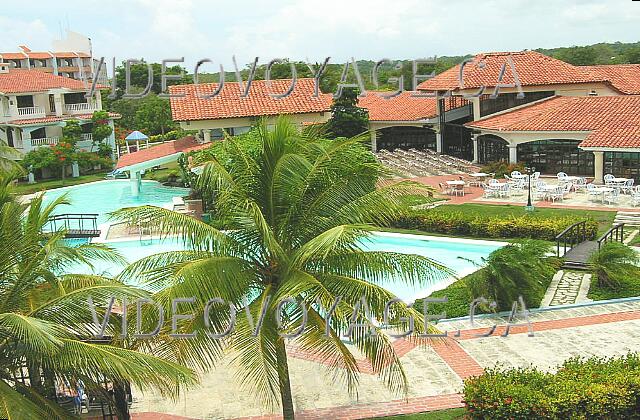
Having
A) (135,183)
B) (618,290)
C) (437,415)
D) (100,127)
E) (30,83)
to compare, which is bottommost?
(437,415)

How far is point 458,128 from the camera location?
42.9 metres

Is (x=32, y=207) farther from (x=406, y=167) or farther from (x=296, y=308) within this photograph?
(x=406, y=167)

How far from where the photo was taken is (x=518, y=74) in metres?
41.2

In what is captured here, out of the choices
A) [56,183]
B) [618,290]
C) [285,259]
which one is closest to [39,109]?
[56,183]

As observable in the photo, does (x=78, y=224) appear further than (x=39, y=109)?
No

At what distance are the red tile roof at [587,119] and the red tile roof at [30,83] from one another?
2617 cm

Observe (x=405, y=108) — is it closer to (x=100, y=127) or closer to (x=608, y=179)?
(x=608, y=179)

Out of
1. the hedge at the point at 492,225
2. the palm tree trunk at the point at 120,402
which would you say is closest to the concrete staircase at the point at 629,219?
the hedge at the point at 492,225

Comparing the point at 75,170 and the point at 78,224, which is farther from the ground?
the point at 75,170

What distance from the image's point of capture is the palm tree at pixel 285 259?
1005 centimetres

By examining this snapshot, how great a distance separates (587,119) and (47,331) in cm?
3085

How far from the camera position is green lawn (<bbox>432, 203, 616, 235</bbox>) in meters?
25.7

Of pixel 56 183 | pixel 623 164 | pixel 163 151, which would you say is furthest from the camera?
pixel 56 183

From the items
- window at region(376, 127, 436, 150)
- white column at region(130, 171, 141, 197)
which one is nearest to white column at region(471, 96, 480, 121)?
window at region(376, 127, 436, 150)
